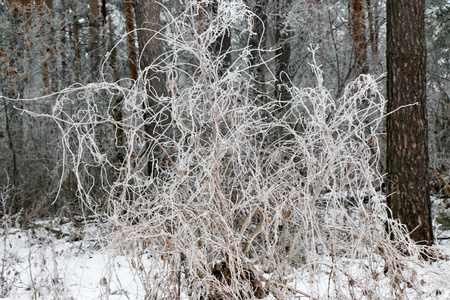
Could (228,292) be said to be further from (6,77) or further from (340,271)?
(6,77)

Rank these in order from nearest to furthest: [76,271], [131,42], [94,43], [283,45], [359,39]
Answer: [76,271] → [359,39] → [283,45] → [131,42] → [94,43]

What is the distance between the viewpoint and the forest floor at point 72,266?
13.3 feet

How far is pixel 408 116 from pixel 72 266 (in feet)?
15.2

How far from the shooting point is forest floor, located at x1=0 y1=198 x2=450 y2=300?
13.3 feet

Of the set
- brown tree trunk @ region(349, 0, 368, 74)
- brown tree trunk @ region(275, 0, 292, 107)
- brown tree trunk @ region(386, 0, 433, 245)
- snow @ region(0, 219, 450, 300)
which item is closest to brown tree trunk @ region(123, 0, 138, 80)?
brown tree trunk @ region(275, 0, 292, 107)

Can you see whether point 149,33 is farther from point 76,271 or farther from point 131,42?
point 76,271

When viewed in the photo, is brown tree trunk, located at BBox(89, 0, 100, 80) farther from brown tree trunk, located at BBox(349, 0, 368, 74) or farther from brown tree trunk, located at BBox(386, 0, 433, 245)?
brown tree trunk, located at BBox(386, 0, 433, 245)

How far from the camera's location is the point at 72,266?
6227 mm

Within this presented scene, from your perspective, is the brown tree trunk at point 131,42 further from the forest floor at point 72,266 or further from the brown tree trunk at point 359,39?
the brown tree trunk at point 359,39

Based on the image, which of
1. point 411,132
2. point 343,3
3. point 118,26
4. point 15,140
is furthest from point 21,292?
point 118,26

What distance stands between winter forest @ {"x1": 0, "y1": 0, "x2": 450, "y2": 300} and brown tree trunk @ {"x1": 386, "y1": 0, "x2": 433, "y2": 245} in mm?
17

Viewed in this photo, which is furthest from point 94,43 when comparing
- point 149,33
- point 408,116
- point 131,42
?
point 408,116

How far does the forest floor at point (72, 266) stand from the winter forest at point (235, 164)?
0.16ft

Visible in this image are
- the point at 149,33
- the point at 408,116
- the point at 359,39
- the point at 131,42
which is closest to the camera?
the point at 408,116
